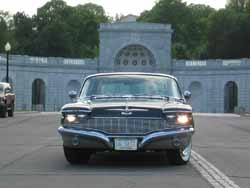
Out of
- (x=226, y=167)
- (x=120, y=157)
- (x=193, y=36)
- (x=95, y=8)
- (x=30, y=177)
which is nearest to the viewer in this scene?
(x=30, y=177)

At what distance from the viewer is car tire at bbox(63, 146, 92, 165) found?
12789 mm

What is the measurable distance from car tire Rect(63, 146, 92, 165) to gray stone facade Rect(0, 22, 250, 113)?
55707mm

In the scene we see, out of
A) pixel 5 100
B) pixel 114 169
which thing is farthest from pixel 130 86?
pixel 5 100

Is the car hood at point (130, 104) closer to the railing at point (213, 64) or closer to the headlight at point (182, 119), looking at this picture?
the headlight at point (182, 119)

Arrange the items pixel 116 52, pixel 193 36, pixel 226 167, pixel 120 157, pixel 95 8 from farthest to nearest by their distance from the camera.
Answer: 1. pixel 95 8
2. pixel 193 36
3. pixel 116 52
4. pixel 120 157
5. pixel 226 167

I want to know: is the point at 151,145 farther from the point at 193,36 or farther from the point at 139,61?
the point at 193,36

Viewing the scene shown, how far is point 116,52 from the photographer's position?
7250 centimetres

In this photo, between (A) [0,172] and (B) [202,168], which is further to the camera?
(B) [202,168]

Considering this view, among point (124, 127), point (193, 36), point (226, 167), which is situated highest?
point (193, 36)

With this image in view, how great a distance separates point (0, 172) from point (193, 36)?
326 ft

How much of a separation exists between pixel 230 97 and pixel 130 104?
66922mm

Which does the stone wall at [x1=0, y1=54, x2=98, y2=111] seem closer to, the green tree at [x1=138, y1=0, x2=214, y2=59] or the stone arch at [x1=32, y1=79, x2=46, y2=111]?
the stone arch at [x1=32, y1=79, x2=46, y2=111]

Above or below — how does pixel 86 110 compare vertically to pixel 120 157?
above

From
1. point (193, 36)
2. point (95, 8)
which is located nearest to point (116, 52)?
point (193, 36)
